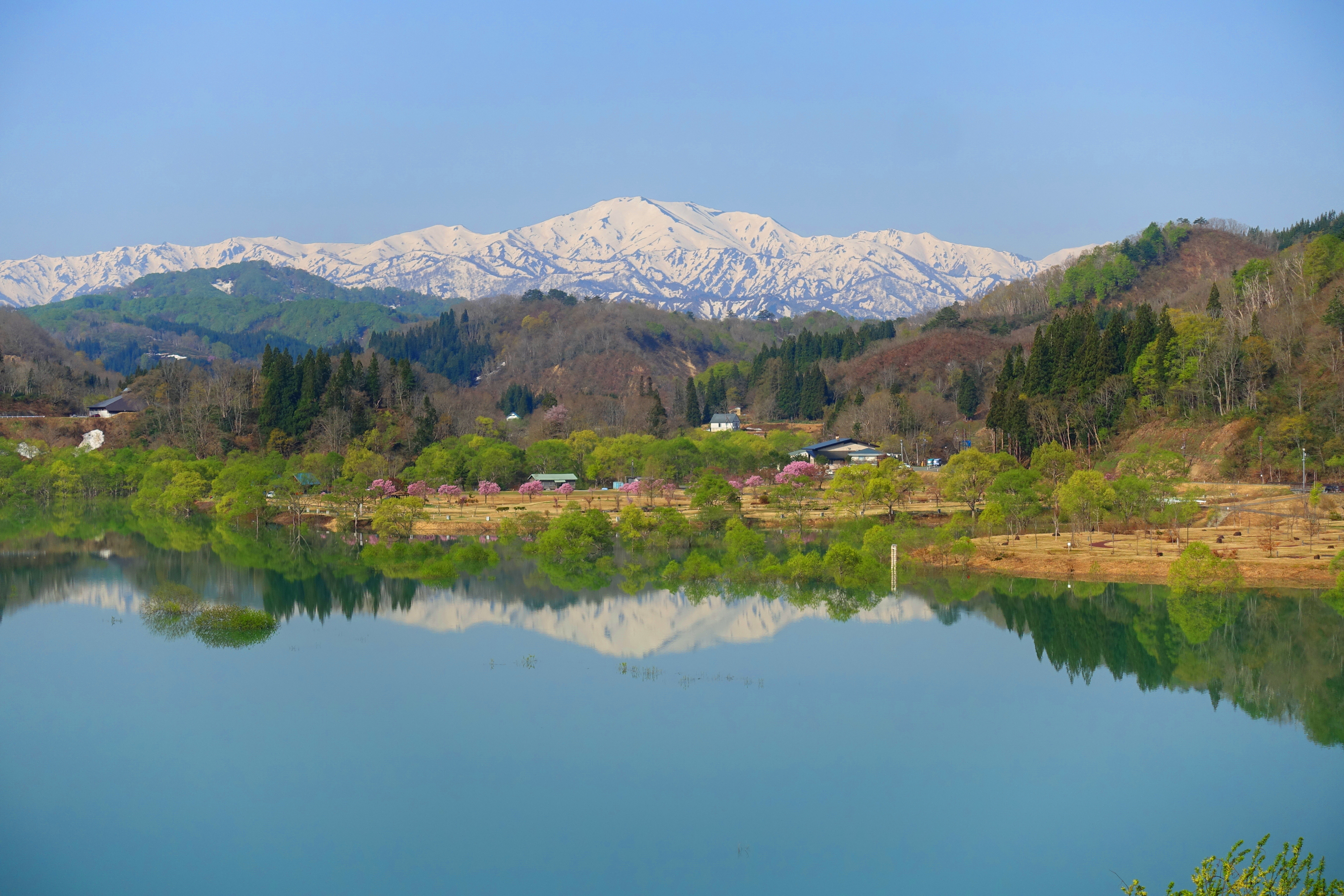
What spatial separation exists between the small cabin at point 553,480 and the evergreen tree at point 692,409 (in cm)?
2896

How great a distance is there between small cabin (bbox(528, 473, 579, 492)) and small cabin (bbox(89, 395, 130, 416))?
34966 millimetres

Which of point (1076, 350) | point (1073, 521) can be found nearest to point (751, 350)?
point (1076, 350)

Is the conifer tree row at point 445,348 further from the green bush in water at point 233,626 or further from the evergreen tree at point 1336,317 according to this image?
the green bush in water at point 233,626

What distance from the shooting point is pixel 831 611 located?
31.3 meters

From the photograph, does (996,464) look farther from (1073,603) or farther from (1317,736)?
(1317,736)

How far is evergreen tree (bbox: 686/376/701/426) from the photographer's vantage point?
8956 cm

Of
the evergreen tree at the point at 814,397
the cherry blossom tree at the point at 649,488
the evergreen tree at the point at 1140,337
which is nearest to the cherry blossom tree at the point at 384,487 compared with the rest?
the cherry blossom tree at the point at 649,488

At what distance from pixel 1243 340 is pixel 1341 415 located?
9.73 m

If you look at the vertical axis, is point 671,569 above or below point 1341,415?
below

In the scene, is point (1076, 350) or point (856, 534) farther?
point (1076, 350)

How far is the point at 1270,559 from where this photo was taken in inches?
1272

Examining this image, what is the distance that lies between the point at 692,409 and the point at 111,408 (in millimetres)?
43168

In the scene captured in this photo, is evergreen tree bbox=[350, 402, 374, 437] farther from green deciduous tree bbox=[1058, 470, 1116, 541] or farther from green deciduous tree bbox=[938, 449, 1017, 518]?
green deciduous tree bbox=[1058, 470, 1116, 541]

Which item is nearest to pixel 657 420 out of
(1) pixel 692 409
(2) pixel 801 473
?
(1) pixel 692 409
